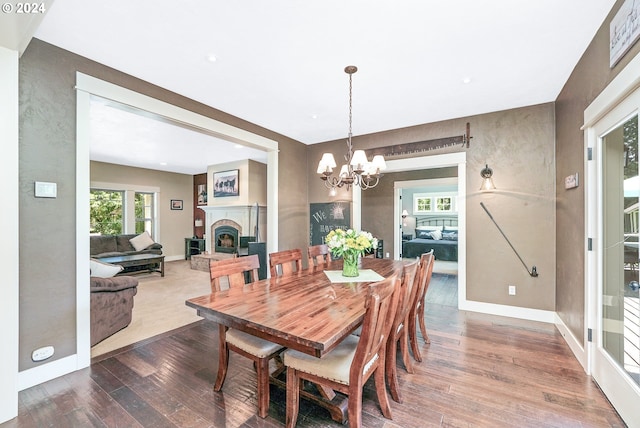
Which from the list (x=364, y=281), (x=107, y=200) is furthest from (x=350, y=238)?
(x=107, y=200)

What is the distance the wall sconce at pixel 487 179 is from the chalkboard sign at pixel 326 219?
2.10 metres

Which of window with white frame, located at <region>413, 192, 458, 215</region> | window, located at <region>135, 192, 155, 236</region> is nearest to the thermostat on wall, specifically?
window with white frame, located at <region>413, 192, 458, 215</region>

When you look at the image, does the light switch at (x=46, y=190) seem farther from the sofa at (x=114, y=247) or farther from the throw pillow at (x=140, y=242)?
the throw pillow at (x=140, y=242)

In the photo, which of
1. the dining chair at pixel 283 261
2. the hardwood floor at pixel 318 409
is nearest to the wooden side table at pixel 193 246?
the hardwood floor at pixel 318 409

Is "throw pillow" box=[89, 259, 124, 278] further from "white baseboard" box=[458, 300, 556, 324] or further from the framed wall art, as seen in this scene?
the framed wall art

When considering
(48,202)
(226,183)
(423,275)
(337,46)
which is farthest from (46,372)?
(226,183)

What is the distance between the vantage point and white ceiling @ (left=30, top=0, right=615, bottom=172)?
192 centimetres

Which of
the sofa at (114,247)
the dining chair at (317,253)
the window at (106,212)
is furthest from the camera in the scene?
the window at (106,212)

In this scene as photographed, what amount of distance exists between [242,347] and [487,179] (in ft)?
12.0

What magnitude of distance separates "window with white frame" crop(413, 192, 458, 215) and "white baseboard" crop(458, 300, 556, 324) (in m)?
6.53

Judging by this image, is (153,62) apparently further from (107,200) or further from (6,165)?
(107,200)

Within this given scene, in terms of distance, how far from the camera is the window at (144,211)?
25.8 ft

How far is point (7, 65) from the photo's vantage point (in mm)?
1751

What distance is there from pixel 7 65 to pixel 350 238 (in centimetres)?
269
